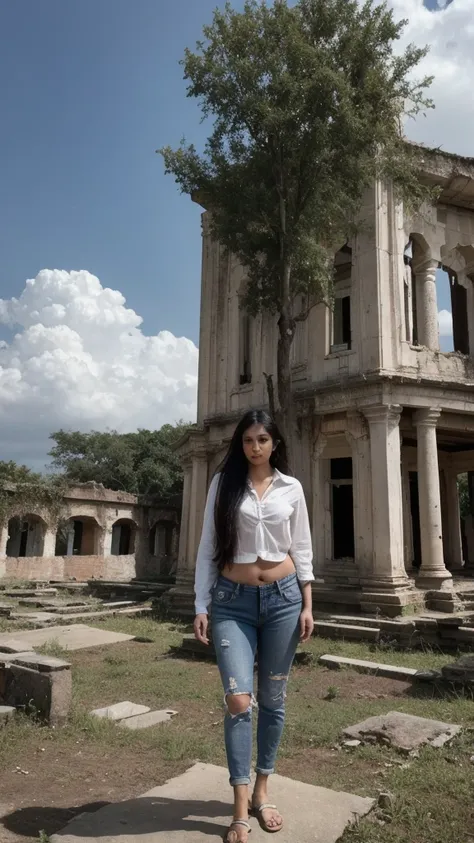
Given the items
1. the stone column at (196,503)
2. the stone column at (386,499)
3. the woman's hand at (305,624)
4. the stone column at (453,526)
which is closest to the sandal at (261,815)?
the woman's hand at (305,624)

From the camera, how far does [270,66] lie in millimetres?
10898

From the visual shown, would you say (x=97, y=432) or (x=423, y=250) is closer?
(x=423, y=250)

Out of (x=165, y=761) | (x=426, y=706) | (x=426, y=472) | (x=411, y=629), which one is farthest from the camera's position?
(x=426, y=472)

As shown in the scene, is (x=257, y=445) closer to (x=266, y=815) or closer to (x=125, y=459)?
(x=266, y=815)

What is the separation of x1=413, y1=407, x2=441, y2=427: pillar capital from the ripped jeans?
34.6 feet

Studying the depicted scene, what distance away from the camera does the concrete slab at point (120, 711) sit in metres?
5.30

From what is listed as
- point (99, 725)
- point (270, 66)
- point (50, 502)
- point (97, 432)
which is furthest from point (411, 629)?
point (97, 432)

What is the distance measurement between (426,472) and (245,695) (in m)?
10.9

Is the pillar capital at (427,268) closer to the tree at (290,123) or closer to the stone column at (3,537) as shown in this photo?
the tree at (290,123)

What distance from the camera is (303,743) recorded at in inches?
185

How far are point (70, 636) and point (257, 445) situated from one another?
8440 millimetres

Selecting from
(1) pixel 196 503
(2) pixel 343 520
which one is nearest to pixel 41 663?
(1) pixel 196 503

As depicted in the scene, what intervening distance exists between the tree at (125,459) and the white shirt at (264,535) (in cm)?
3331

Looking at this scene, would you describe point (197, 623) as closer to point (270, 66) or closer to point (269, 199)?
point (269, 199)
